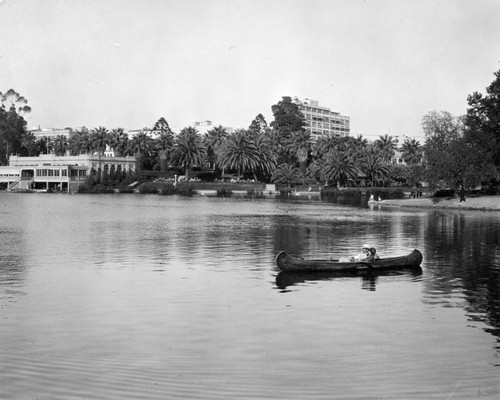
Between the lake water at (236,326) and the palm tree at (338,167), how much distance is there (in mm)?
103548

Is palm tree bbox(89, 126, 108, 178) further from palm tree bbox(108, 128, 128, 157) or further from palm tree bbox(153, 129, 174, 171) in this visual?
palm tree bbox(153, 129, 174, 171)

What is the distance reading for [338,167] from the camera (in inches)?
5635

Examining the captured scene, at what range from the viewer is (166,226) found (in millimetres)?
57031

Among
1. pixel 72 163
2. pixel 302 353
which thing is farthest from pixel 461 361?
pixel 72 163

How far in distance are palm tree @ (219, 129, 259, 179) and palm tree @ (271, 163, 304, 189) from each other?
805 cm

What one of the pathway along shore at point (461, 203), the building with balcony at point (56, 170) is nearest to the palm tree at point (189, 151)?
the building with balcony at point (56, 170)

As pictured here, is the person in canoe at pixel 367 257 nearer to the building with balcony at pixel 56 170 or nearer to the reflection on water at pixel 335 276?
the reflection on water at pixel 335 276

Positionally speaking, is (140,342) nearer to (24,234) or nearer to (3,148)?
(24,234)

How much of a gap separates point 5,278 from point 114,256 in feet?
28.4

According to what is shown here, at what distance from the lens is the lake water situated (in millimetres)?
14148

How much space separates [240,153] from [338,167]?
831 inches

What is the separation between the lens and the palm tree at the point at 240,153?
474 feet

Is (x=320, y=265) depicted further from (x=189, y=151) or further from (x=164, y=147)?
(x=164, y=147)

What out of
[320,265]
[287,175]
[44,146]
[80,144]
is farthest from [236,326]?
[44,146]
